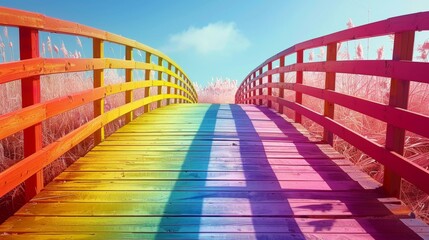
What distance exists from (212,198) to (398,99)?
1.61 metres

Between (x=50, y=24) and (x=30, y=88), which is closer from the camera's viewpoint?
(x=30, y=88)

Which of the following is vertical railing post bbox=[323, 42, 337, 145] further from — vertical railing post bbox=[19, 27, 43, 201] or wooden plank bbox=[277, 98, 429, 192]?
vertical railing post bbox=[19, 27, 43, 201]

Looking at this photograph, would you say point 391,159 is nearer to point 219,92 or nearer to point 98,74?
point 98,74

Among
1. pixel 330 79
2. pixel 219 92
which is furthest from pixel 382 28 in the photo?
pixel 219 92

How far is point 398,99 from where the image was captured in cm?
321

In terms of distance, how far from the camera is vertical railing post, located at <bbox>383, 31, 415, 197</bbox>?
10.2ft

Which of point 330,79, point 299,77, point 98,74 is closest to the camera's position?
point 98,74

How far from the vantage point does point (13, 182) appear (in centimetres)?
271

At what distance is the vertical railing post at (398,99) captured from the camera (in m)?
3.10

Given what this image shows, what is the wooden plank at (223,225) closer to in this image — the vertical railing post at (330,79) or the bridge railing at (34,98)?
the bridge railing at (34,98)

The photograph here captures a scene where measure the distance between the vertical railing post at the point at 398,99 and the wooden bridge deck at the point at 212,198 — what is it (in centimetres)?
13

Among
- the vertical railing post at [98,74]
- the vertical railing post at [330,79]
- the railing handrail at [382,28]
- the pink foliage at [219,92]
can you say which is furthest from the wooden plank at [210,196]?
the pink foliage at [219,92]

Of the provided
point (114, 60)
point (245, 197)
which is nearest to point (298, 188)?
point (245, 197)

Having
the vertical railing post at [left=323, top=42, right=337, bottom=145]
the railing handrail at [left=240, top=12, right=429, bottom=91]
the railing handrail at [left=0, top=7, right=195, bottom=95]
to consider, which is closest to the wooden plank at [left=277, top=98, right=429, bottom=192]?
the vertical railing post at [left=323, top=42, right=337, bottom=145]
